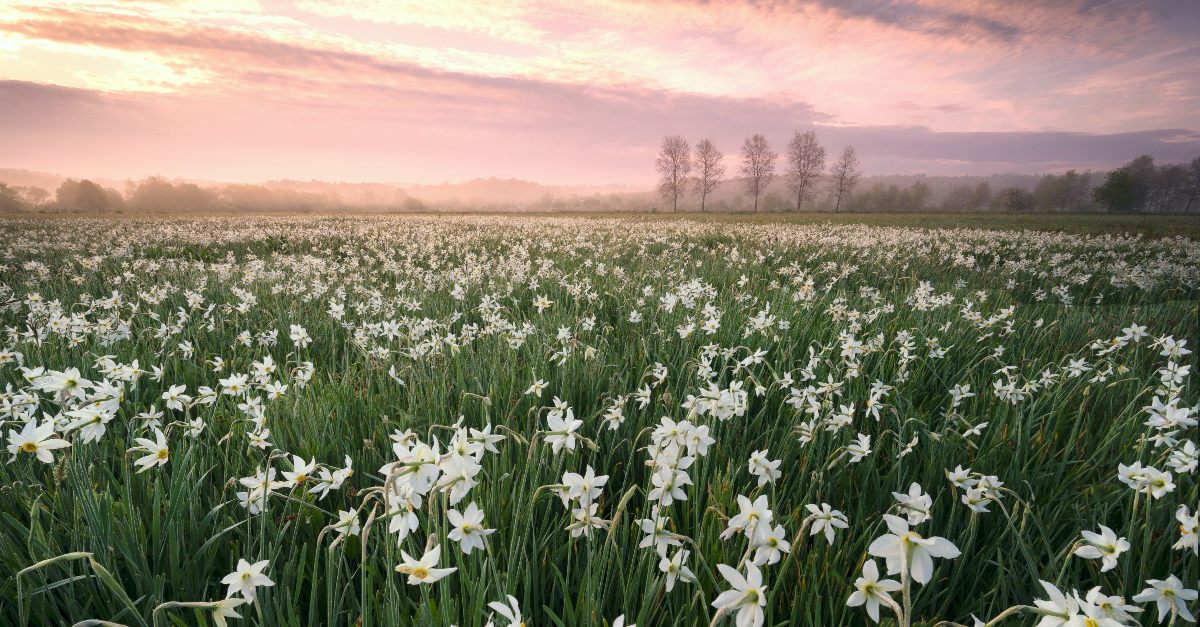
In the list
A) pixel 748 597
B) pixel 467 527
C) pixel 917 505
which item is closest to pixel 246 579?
pixel 467 527

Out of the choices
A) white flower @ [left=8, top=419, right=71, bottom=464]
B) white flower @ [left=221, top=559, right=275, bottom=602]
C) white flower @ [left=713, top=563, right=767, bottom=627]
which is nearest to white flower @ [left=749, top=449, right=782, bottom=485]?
white flower @ [left=713, top=563, right=767, bottom=627]

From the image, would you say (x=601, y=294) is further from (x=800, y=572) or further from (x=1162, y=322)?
(x=1162, y=322)

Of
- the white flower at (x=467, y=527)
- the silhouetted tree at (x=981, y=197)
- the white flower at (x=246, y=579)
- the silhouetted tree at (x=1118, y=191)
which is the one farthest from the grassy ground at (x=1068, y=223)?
the silhouetted tree at (x=981, y=197)

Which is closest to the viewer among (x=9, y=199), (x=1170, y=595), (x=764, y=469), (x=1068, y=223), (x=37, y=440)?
(x=1170, y=595)

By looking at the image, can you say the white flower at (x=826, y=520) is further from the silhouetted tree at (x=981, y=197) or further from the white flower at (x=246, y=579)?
the silhouetted tree at (x=981, y=197)

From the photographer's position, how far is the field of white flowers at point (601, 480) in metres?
1.52

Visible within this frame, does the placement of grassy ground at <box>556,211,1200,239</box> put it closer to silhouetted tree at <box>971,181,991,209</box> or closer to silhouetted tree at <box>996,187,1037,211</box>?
silhouetted tree at <box>996,187,1037,211</box>

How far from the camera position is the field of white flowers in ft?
4.99

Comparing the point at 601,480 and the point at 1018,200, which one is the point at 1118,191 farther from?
the point at 601,480

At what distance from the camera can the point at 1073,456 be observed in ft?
10.4

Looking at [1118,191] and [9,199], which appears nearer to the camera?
[9,199]

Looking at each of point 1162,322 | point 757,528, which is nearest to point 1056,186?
point 1162,322

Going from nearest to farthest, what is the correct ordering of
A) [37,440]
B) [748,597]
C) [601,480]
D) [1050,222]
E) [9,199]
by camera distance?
[748,597] → [601,480] → [37,440] → [1050,222] → [9,199]

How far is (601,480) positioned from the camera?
1.57 metres
